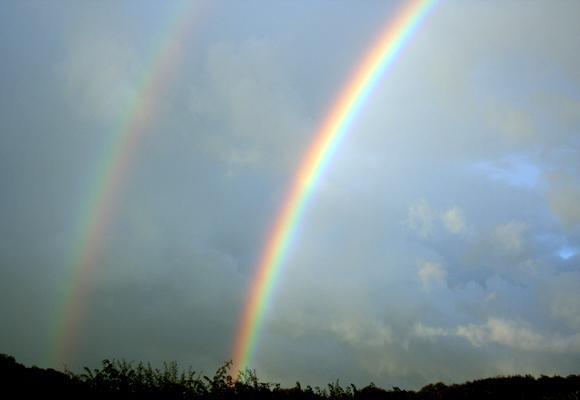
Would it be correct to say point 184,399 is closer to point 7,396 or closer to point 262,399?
point 262,399

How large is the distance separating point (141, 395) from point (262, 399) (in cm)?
523

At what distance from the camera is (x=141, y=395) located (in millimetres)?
22281

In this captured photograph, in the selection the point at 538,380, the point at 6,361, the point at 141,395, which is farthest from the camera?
the point at 538,380

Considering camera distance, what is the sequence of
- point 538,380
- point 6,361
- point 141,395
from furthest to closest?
point 538,380, point 6,361, point 141,395

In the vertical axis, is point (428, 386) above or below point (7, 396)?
above

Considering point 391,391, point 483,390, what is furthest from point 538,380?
point 391,391

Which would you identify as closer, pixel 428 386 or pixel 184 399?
pixel 184 399

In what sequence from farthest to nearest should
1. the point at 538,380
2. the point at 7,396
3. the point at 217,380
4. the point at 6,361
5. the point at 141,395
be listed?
the point at 538,380
the point at 6,361
the point at 217,380
the point at 141,395
the point at 7,396

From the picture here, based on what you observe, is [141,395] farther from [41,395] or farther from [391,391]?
[391,391]

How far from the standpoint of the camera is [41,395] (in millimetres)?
20922

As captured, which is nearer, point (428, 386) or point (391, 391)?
point (391, 391)

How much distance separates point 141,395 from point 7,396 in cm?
502

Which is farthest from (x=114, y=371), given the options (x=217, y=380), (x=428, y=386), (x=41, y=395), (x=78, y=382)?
(x=428, y=386)

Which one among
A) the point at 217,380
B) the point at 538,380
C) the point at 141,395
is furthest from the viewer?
the point at 538,380
